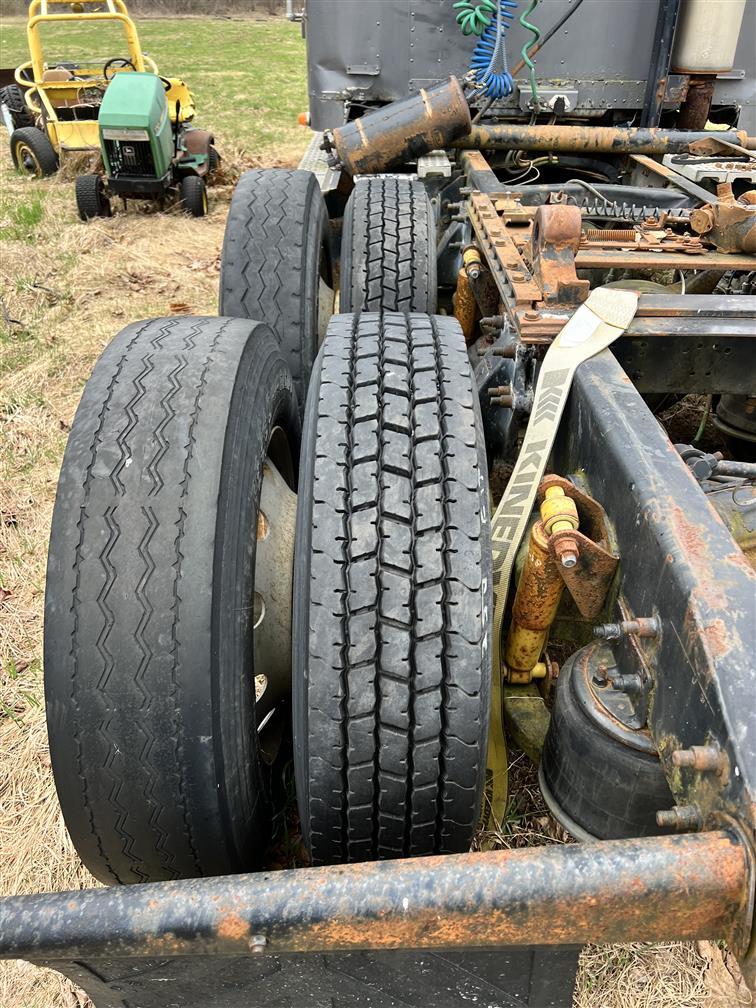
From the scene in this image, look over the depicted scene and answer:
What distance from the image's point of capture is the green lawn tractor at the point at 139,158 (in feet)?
25.5

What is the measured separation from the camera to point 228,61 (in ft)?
70.7

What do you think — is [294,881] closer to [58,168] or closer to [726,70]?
[726,70]

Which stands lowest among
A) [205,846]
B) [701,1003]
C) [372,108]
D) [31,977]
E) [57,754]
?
[31,977]

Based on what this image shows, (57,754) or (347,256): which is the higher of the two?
(347,256)

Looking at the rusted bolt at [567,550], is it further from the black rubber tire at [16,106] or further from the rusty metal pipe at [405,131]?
the black rubber tire at [16,106]

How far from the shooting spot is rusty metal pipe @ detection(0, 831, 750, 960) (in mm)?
961

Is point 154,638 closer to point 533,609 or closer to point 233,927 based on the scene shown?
point 233,927

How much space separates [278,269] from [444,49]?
2.51 metres

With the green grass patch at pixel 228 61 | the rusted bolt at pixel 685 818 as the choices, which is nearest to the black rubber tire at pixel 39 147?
the green grass patch at pixel 228 61

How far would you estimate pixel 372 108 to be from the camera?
16.6 ft

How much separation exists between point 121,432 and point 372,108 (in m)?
4.12

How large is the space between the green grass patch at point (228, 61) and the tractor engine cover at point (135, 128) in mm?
3518

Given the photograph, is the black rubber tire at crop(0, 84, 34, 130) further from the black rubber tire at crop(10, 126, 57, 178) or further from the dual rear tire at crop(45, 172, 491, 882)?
the dual rear tire at crop(45, 172, 491, 882)

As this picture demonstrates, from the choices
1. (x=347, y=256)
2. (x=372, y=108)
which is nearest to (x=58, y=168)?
(x=372, y=108)
